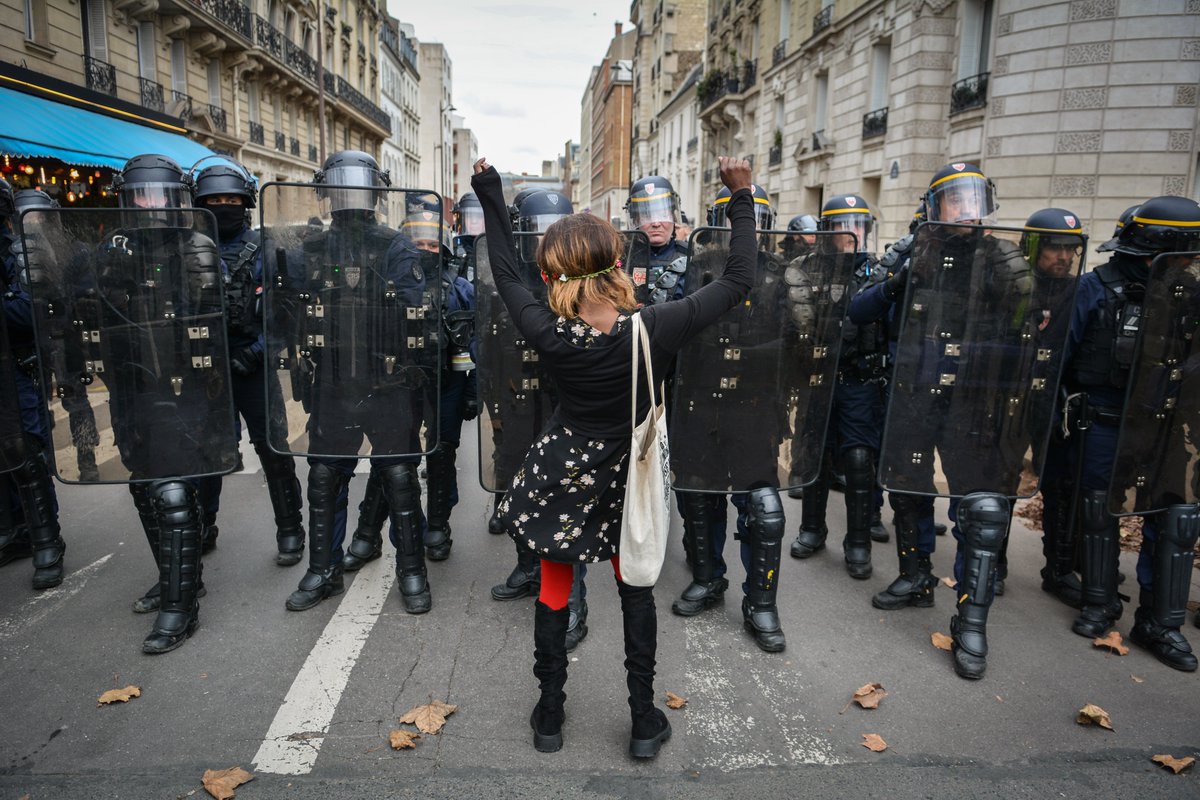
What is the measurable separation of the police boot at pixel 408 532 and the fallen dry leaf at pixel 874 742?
6.65ft

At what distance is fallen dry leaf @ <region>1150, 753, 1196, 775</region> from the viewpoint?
264 cm

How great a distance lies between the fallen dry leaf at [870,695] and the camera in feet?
9.93

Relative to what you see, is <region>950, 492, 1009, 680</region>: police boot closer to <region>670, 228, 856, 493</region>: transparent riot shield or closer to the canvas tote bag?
<region>670, 228, 856, 493</region>: transparent riot shield

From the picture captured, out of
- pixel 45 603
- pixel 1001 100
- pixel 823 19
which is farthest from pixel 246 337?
pixel 823 19

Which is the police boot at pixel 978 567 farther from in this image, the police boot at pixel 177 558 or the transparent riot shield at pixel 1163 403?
the police boot at pixel 177 558

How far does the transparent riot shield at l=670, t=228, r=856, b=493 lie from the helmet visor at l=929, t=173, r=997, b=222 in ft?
1.95

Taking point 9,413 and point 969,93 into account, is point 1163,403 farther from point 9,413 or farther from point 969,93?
point 969,93

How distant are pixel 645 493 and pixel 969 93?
16.4 meters

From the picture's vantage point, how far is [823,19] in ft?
73.8

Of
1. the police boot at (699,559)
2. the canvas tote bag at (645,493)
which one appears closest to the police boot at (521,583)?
the police boot at (699,559)

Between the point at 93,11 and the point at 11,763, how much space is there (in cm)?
1694

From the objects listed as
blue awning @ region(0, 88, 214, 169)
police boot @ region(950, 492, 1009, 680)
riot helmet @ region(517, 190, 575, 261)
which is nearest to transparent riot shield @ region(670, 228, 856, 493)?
police boot @ region(950, 492, 1009, 680)

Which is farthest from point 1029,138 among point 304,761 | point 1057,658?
point 304,761

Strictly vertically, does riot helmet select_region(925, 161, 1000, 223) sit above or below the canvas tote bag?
above
